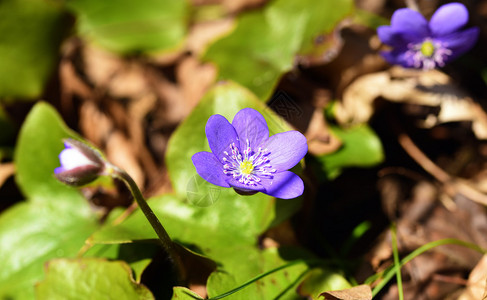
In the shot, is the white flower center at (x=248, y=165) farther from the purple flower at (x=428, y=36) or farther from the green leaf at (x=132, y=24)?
the green leaf at (x=132, y=24)

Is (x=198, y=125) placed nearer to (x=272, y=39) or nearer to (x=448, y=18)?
(x=272, y=39)

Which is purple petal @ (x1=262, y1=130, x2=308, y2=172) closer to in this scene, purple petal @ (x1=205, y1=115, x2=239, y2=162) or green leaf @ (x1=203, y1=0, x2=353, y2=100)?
purple petal @ (x1=205, y1=115, x2=239, y2=162)

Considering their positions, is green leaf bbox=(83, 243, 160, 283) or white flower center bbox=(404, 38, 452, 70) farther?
white flower center bbox=(404, 38, 452, 70)

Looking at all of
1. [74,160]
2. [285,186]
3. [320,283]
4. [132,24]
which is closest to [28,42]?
[132,24]

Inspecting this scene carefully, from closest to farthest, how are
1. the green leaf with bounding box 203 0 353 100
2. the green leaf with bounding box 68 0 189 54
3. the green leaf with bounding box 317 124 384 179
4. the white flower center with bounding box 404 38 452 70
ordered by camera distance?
the white flower center with bounding box 404 38 452 70, the green leaf with bounding box 317 124 384 179, the green leaf with bounding box 203 0 353 100, the green leaf with bounding box 68 0 189 54

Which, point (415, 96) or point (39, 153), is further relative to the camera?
point (415, 96)

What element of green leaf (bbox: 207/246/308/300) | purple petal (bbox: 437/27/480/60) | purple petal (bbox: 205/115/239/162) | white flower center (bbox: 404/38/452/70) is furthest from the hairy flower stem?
purple petal (bbox: 437/27/480/60)
